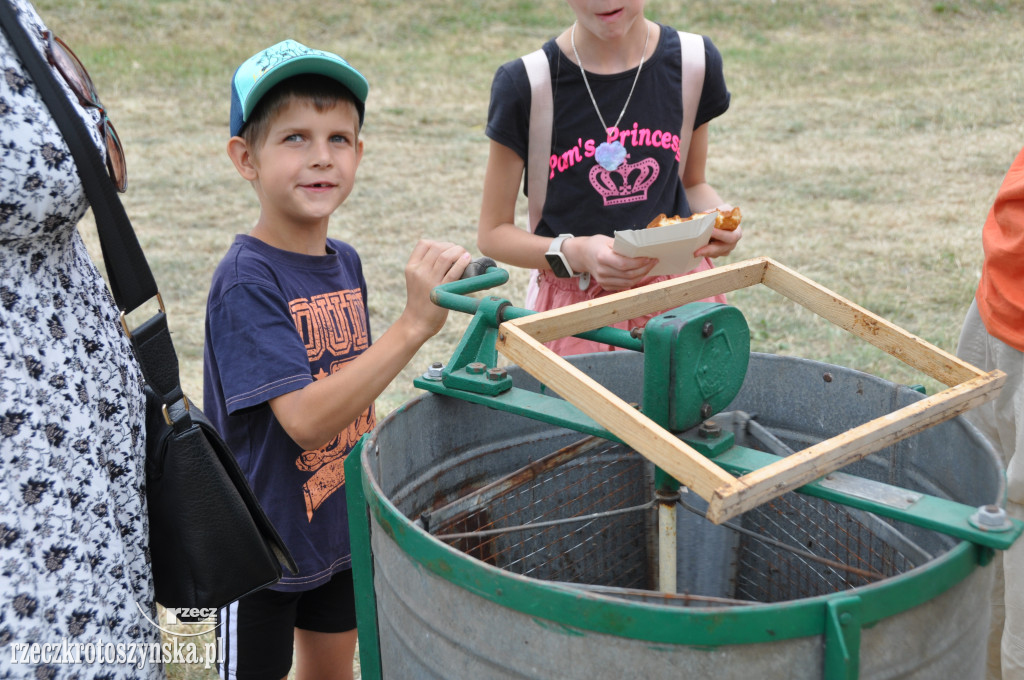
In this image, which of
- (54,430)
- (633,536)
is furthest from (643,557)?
(54,430)

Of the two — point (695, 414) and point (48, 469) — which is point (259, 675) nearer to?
point (48, 469)

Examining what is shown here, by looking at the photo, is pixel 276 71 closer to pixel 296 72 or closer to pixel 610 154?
pixel 296 72

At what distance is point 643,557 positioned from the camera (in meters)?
1.81

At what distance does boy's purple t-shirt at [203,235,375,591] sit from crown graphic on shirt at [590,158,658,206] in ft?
1.89

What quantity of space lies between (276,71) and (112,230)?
0.51 meters

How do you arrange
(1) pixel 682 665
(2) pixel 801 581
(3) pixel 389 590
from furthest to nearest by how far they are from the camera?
(2) pixel 801 581 < (3) pixel 389 590 < (1) pixel 682 665

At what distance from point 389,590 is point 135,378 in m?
0.52

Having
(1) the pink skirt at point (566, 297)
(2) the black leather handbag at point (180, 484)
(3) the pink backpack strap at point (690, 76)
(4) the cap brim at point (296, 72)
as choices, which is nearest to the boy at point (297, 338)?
(4) the cap brim at point (296, 72)

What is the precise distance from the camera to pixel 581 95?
211 cm

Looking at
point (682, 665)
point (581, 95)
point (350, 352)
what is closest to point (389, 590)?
point (682, 665)

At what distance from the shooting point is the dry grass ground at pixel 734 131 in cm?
507

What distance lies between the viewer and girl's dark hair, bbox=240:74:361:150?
5.99 ft

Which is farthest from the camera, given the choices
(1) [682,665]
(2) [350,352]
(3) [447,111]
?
(3) [447,111]

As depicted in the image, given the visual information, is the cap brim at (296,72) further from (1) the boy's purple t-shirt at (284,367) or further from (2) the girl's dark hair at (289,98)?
(1) the boy's purple t-shirt at (284,367)
